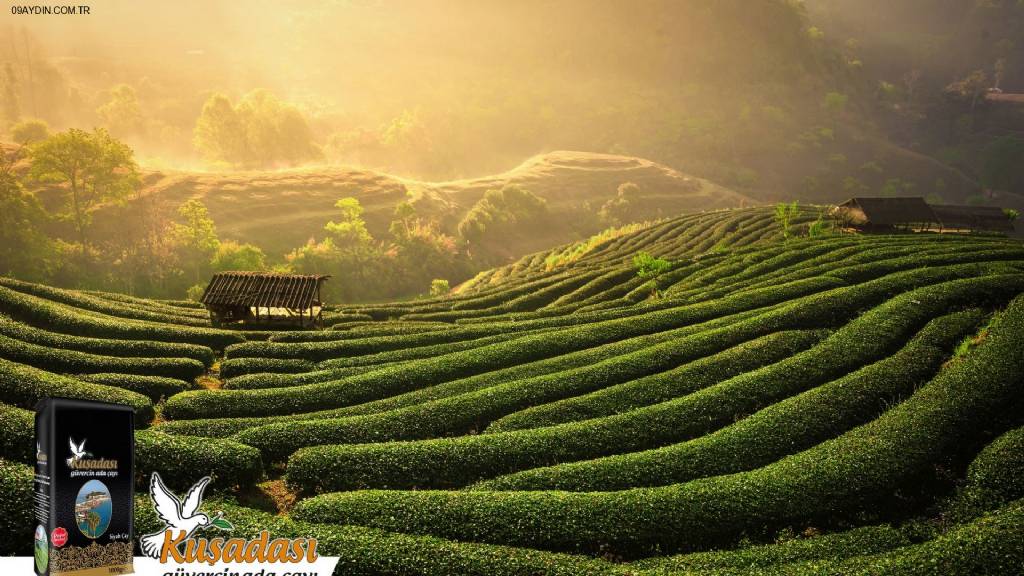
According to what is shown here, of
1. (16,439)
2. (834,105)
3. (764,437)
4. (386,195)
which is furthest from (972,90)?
(16,439)

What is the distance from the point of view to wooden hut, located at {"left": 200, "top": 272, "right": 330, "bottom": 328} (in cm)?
3666

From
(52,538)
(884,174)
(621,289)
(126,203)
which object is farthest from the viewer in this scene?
(884,174)

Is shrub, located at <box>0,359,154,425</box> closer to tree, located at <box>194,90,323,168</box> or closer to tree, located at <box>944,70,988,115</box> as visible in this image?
tree, located at <box>194,90,323,168</box>

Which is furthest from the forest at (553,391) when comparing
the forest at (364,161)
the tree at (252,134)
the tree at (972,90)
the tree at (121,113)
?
the tree at (972,90)

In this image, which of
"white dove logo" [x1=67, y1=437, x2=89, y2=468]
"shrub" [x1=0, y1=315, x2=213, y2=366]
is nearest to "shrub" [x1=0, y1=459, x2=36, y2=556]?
"white dove logo" [x1=67, y1=437, x2=89, y2=468]

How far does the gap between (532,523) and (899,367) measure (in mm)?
18353

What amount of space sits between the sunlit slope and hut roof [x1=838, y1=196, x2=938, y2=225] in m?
56.3

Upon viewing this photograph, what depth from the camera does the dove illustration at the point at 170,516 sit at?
15.6 meters

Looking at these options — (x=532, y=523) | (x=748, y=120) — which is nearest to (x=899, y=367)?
(x=532, y=523)

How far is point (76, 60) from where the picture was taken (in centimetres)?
17562

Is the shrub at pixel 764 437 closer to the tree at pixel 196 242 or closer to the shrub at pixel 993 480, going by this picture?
the shrub at pixel 993 480

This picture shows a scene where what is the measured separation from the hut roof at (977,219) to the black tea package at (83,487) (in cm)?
6994

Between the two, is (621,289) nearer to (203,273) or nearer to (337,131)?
(203,273)

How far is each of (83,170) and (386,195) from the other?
141 feet
